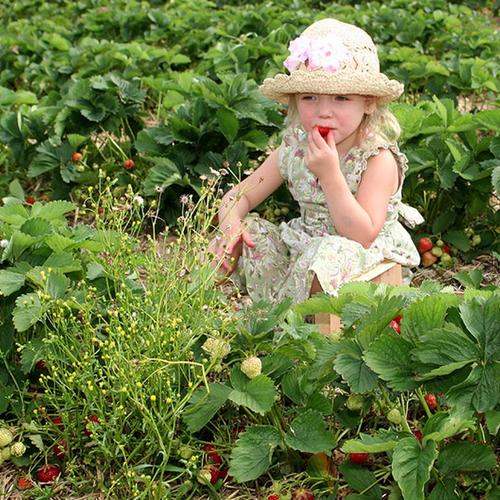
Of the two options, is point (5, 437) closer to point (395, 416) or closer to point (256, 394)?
point (256, 394)

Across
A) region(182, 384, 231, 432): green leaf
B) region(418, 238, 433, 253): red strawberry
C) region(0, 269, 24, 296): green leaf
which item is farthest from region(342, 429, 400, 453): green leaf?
region(418, 238, 433, 253): red strawberry

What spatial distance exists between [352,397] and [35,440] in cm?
98

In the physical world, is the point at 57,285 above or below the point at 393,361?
below

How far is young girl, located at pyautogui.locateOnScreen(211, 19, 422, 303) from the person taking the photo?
3.54 meters

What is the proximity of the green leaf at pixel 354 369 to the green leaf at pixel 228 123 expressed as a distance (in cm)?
234

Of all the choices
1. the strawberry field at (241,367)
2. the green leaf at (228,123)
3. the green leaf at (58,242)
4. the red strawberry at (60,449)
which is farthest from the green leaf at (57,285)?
the green leaf at (228,123)

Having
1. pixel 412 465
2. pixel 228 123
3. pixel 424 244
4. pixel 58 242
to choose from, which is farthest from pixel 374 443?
pixel 228 123

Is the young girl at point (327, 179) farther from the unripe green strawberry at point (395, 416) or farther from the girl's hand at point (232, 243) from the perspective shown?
the unripe green strawberry at point (395, 416)

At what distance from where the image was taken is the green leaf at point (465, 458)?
7.89ft

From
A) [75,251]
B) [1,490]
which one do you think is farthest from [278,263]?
[1,490]

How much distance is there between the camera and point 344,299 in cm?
275

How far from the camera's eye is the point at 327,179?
11.6 feet

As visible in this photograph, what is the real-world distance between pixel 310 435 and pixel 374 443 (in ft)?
0.82

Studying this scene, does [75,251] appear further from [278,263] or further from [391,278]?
[391,278]
